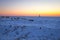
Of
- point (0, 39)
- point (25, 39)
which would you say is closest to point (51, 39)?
point (25, 39)

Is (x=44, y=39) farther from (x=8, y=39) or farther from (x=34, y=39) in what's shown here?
(x=8, y=39)

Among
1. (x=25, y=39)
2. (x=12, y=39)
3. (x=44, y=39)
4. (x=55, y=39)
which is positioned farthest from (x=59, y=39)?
(x=12, y=39)

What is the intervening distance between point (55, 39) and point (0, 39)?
3.58 m

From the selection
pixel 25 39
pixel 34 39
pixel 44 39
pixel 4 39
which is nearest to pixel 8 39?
pixel 4 39

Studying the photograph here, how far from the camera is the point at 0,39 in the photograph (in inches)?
365

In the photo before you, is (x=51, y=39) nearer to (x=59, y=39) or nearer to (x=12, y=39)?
(x=59, y=39)

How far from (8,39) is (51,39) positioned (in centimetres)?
280

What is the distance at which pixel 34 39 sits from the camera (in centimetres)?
952

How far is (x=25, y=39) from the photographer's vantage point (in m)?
9.42

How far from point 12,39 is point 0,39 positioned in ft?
2.49

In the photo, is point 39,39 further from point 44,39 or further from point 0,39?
point 0,39

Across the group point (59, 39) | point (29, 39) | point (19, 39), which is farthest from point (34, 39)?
point (59, 39)

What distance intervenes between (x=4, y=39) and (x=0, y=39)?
0.83 ft

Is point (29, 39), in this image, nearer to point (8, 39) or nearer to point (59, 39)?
point (8, 39)
